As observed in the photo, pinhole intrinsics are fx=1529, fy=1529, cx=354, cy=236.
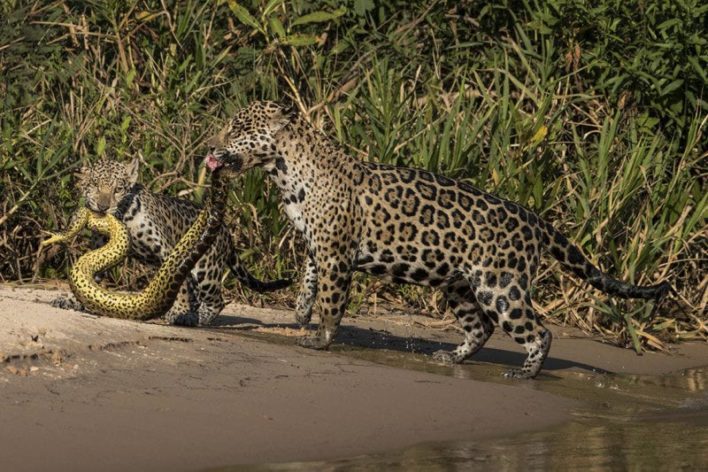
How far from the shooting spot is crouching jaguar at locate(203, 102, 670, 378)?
8.23 metres

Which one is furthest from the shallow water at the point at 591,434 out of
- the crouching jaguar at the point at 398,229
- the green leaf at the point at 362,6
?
the green leaf at the point at 362,6

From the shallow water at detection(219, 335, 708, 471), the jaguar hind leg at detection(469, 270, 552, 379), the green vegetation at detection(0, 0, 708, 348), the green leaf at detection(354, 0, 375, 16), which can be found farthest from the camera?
the green leaf at detection(354, 0, 375, 16)

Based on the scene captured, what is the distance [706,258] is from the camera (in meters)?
10.2

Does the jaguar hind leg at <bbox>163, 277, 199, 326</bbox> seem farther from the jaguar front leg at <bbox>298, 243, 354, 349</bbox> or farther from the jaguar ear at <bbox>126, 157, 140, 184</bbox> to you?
the jaguar front leg at <bbox>298, 243, 354, 349</bbox>

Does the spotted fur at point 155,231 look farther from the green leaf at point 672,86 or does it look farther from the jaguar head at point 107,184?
the green leaf at point 672,86

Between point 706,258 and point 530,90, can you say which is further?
point 530,90

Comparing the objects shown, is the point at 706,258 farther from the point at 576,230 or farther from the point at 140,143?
the point at 140,143

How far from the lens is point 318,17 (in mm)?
11445

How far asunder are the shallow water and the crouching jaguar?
0.38 metres

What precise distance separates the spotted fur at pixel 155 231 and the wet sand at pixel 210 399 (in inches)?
14.2

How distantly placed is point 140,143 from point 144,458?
18.2ft

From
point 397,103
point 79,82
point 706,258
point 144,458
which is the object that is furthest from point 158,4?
point 144,458

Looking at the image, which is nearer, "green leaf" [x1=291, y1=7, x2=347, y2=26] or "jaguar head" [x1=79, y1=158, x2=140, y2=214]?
"jaguar head" [x1=79, y1=158, x2=140, y2=214]

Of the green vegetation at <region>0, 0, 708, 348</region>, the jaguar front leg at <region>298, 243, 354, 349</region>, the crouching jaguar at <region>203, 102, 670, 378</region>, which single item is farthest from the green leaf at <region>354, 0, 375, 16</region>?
the jaguar front leg at <region>298, 243, 354, 349</region>
